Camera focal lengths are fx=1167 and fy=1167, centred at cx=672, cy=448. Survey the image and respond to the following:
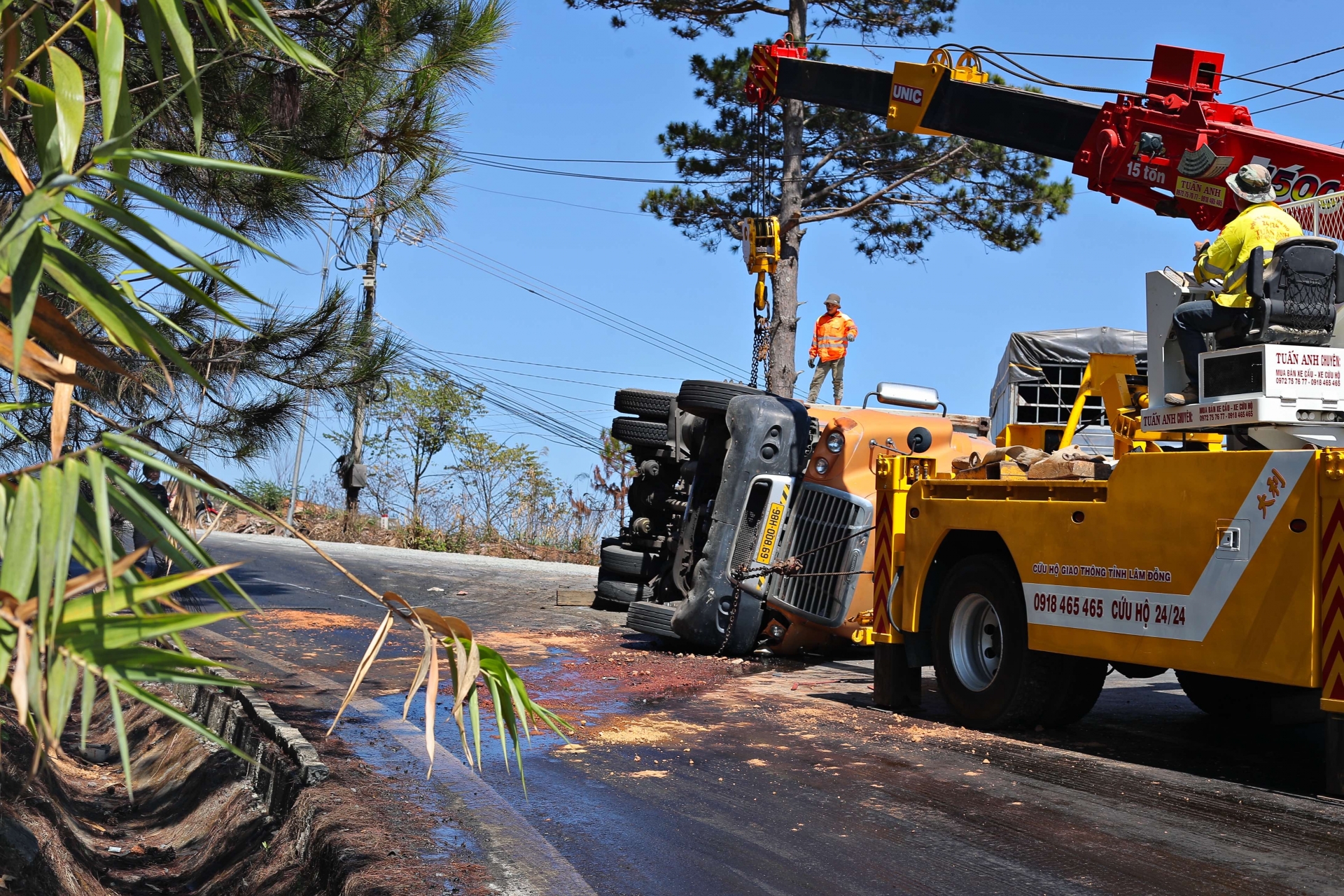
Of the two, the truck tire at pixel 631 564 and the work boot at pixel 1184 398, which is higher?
the work boot at pixel 1184 398

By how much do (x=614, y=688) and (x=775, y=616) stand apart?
7.62ft

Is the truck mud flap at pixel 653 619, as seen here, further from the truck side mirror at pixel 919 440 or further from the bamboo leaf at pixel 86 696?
the bamboo leaf at pixel 86 696

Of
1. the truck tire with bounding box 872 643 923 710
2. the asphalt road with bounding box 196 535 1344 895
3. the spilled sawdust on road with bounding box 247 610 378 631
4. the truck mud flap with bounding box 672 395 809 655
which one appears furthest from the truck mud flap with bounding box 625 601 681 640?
the spilled sawdust on road with bounding box 247 610 378 631

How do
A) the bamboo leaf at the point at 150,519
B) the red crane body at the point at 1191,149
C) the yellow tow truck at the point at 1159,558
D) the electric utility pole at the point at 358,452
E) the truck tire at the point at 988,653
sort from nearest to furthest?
1. the bamboo leaf at the point at 150,519
2. the yellow tow truck at the point at 1159,558
3. the truck tire at the point at 988,653
4. the red crane body at the point at 1191,149
5. the electric utility pole at the point at 358,452

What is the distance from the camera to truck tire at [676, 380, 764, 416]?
11.0m

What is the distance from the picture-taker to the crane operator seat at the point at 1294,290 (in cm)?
616

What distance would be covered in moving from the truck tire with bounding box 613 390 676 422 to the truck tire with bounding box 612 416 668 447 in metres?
0.08

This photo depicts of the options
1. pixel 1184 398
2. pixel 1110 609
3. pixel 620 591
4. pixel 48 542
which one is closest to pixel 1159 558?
pixel 1110 609

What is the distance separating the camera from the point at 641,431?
1257 cm

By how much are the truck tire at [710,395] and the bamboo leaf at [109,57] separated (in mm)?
8627

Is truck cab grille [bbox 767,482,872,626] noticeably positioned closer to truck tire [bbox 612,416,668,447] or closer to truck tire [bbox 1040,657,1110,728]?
truck tire [bbox 612,416,668,447]

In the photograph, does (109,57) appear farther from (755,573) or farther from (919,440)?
(919,440)

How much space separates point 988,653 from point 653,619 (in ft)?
12.3

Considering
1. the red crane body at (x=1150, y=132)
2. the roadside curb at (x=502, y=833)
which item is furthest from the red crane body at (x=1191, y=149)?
the roadside curb at (x=502, y=833)
